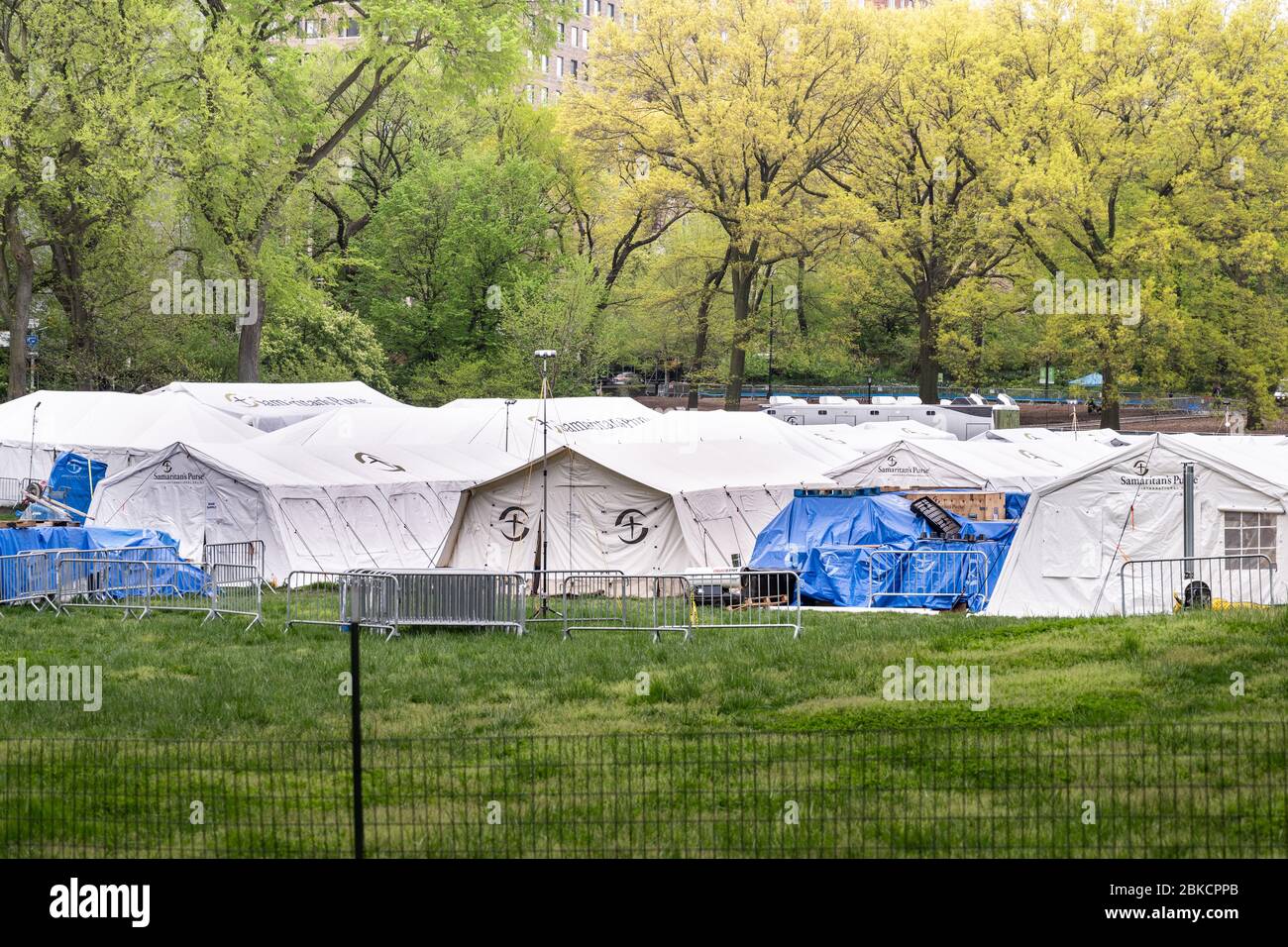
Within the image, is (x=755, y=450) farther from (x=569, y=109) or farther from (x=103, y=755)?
(x=569, y=109)

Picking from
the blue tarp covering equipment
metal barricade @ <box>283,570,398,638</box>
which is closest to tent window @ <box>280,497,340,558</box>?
the blue tarp covering equipment

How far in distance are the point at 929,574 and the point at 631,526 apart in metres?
6.46

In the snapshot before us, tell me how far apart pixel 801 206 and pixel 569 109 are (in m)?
10.7

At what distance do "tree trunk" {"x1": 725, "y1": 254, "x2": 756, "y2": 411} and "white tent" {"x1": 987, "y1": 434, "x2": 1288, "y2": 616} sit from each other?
3953cm

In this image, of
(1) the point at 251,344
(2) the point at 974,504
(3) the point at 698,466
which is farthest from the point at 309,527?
(1) the point at 251,344

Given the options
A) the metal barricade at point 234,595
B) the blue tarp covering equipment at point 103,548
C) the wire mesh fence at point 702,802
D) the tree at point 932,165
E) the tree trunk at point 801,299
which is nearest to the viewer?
the wire mesh fence at point 702,802

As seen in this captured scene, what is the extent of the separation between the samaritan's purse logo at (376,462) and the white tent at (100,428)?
6.76m

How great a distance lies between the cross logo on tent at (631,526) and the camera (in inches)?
1148

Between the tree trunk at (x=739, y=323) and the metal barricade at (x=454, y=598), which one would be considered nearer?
the metal barricade at (x=454, y=598)

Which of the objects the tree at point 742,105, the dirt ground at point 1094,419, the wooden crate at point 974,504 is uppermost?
the tree at point 742,105

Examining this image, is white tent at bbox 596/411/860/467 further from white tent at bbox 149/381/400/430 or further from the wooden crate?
white tent at bbox 149/381/400/430

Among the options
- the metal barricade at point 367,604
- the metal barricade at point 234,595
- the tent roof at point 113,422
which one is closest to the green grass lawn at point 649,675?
the metal barricade at point 367,604

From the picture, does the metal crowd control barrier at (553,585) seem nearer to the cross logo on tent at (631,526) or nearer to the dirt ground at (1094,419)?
the cross logo on tent at (631,526)
